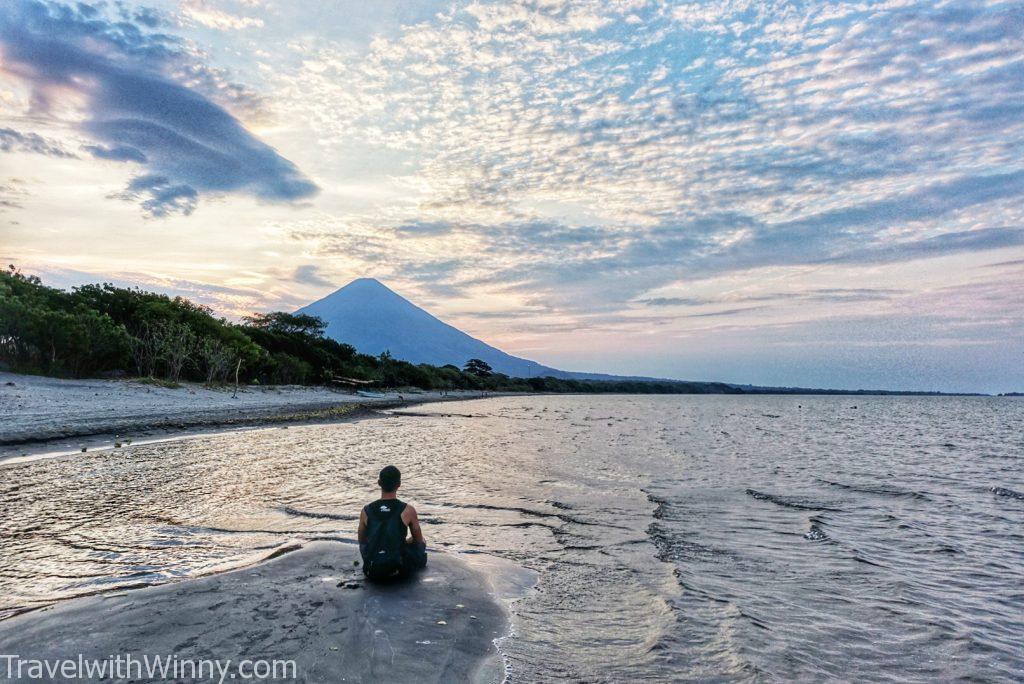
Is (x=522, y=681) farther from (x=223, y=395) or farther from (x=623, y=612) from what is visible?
(x=223, y=395)

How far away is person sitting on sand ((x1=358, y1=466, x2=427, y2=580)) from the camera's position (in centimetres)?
777

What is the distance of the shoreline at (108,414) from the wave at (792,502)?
81.7 feet

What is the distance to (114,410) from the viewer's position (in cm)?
3203

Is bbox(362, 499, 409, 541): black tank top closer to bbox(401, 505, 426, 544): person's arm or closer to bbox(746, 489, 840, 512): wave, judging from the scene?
bbox(401, 505, 426, 544): person's arm

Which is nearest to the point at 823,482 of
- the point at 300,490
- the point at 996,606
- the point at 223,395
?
the point at 996,606

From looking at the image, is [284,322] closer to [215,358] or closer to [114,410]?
[215,358]

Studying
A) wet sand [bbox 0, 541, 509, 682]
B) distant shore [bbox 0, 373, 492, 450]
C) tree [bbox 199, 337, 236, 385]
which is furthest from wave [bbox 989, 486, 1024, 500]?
tree [bbox 199, 337, 236, 385]

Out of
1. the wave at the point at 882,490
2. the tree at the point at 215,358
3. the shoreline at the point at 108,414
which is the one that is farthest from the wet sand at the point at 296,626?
the tree at the point at 215,358

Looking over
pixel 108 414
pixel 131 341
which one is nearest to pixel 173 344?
pixel 131 341

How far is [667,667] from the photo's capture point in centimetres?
627

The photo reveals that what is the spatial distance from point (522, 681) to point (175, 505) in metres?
11.4

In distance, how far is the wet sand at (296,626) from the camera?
5344 mm

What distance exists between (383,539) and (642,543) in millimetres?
6256

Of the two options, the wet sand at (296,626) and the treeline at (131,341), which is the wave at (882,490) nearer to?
the wet sand at (296,626)
